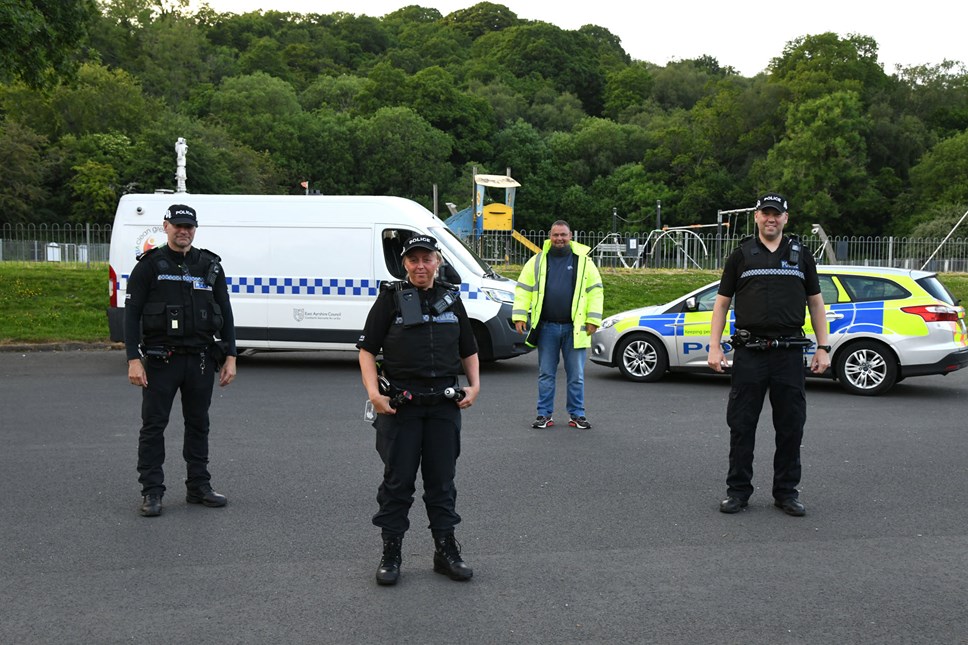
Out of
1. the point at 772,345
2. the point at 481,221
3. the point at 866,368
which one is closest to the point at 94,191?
the point at 481,221

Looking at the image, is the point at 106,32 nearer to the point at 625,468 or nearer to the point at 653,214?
the point at 653,214

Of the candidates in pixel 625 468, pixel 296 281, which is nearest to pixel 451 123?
pixel 296 281

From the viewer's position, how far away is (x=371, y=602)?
4.70m

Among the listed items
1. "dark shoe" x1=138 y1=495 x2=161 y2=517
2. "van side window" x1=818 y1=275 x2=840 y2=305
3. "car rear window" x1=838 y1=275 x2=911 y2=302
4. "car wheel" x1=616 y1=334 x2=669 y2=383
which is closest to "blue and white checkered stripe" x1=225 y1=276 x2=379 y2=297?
"car wheel" x1=616 y1=334 x2=669 y2=383

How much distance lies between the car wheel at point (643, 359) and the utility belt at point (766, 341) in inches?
250

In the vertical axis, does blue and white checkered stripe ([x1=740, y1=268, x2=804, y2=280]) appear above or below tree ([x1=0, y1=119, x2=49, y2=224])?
below

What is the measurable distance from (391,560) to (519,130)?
278ft

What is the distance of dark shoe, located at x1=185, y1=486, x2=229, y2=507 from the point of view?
6484 mm

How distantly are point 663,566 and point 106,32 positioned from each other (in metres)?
108

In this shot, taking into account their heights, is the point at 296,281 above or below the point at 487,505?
above

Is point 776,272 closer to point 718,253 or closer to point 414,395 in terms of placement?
point 414,395

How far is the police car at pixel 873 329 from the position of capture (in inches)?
459

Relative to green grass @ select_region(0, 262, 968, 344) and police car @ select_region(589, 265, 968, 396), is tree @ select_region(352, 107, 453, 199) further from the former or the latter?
police car @ select_region(589, 265, 968, 396)

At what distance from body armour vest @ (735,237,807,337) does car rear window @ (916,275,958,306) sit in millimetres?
6243
